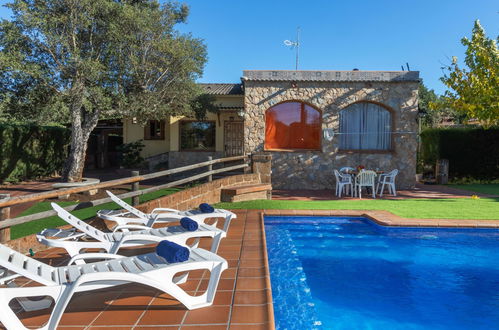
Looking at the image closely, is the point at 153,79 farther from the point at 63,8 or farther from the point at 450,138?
the point at 450,138

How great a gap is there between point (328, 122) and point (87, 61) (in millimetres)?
8395

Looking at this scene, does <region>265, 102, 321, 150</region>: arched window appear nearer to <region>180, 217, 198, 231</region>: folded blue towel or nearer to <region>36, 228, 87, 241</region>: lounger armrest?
<region>180, 217, 198, 231</region>: folded blue towel

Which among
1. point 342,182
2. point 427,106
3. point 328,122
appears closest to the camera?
point 342,182

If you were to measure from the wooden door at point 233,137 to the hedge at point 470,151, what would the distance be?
9578mm

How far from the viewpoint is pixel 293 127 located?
13.9 meters

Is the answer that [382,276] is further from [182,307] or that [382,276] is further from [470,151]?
[470,151]

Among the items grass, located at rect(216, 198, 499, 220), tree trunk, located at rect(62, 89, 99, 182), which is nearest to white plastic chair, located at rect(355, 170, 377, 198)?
grass, located at rect(216, 198, 499, 220)

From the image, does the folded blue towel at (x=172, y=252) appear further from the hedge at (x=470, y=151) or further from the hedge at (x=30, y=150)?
the hedge at (x=470, y=151)

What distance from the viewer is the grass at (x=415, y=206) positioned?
8531 millimetres

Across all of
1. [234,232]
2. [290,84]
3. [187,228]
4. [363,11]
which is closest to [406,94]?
[290,84]

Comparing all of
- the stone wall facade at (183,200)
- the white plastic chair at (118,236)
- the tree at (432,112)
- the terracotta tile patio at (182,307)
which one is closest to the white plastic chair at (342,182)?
the stone wall facade at (183,200)

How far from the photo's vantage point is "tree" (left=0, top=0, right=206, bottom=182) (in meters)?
9.43

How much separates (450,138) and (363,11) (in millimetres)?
7278

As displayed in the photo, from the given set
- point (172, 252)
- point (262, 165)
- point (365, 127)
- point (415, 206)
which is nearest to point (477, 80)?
point (365, 127)
